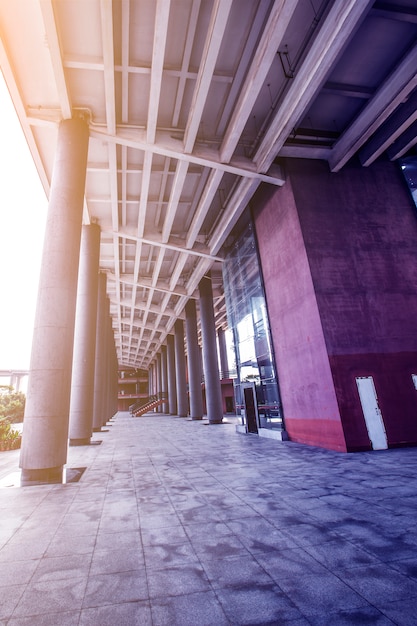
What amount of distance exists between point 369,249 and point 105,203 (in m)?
13.2

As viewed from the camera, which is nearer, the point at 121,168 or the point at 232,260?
the point at 121,168

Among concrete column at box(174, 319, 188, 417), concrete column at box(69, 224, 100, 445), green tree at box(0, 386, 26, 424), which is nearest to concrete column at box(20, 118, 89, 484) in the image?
concrete column at box(69, 224, 100, 445)

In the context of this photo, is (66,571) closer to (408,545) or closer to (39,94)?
(408,545)

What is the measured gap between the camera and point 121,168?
47.2 ft

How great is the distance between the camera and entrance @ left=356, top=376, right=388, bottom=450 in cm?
938

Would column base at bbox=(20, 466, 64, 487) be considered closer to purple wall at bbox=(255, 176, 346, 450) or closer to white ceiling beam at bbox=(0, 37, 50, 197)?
purple wall at bbox=(255, 176, 346, 450)

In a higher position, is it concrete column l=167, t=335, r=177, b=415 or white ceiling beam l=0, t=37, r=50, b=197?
white ceiling beam l=0, t=37, r=50, b=197

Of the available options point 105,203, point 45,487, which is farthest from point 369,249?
point 105,203

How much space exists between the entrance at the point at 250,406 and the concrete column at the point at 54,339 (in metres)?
9.87

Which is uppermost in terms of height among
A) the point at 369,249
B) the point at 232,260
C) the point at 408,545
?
the point at 232,260

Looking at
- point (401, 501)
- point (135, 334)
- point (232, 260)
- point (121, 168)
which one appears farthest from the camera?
point (135, 334)

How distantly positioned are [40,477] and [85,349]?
8.85 metres

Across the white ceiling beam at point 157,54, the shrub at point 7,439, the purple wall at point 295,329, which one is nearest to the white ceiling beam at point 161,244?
the purple wall at point 295,329

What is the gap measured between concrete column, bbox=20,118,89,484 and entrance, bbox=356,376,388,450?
337 inches
